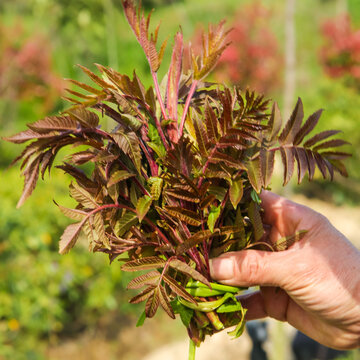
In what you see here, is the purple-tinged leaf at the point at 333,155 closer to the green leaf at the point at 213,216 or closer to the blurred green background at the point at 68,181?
the green leaf at the point at 213,216

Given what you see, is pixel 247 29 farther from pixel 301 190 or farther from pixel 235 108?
pixel 235 108

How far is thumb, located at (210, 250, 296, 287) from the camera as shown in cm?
97

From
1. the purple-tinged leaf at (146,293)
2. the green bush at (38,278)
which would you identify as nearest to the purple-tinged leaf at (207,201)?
the purple-tinged leaf at (146,293)

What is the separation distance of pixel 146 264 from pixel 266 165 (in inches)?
13.9

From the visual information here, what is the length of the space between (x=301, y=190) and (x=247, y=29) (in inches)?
111

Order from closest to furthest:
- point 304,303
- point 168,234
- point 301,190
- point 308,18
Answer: point 168,234
point 304,303
point 301,190
point 308,18

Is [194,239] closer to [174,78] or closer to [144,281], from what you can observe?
[144,281]

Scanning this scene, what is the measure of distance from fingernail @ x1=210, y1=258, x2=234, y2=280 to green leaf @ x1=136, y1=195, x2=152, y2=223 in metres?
0.23

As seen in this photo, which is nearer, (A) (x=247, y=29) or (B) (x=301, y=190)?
(B) (x=301, y=190)

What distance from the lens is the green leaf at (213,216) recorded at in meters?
0.89

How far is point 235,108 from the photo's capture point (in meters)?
0.97

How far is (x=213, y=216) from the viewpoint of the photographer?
91cm

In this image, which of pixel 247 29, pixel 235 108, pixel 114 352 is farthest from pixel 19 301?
pixel 247 29

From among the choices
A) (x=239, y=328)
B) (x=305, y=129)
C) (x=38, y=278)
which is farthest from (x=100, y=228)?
(x=38, y=278)
